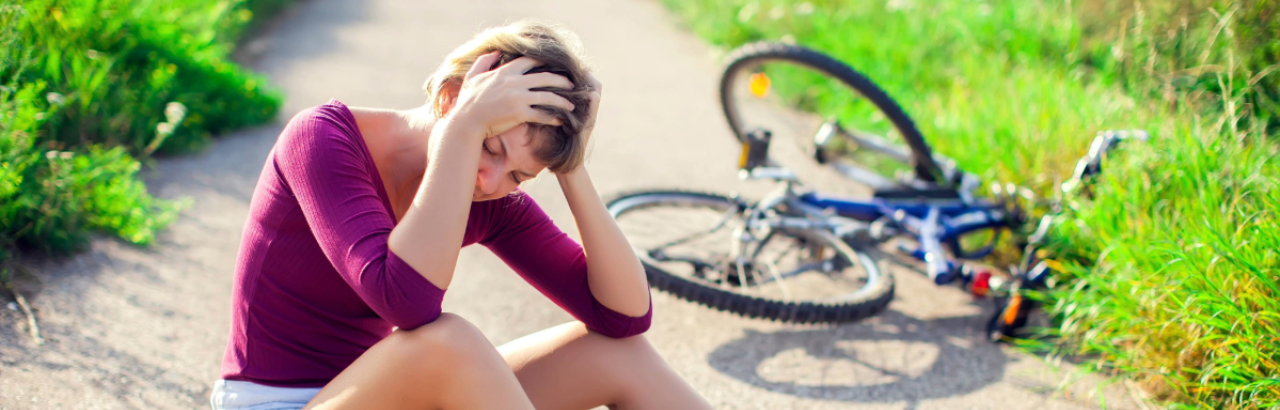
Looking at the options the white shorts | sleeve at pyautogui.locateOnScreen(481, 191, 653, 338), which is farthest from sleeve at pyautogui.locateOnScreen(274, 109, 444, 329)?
sleeve at pyautogui.locateOnScreen(481, 191, 653, 338)

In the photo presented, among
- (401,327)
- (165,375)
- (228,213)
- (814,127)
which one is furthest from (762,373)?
(814,127)

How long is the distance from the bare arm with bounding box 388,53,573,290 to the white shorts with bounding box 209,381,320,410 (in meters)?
0.44

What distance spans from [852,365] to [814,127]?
113 inches

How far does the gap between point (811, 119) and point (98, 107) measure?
159 inches

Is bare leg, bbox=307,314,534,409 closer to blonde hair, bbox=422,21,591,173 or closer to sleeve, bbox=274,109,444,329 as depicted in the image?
sleeve, bbox=274,109,444,329

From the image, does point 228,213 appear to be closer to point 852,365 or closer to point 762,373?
point 762,373

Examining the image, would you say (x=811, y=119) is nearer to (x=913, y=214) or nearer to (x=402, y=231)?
(x=913, y=214)

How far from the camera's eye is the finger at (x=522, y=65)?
1740 millimetres

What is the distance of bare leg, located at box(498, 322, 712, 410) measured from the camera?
6.88ft

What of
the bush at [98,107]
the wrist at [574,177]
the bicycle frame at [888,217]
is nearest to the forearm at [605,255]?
the wrist at [574,177]

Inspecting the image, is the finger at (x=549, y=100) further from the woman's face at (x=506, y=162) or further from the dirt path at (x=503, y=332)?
the dirt path at (x=503, y=332)

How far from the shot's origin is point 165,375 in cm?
254

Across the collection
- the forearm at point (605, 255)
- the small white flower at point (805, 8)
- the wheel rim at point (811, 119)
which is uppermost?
the small white flower at point (805, 8)

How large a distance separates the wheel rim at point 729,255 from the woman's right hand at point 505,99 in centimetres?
133
